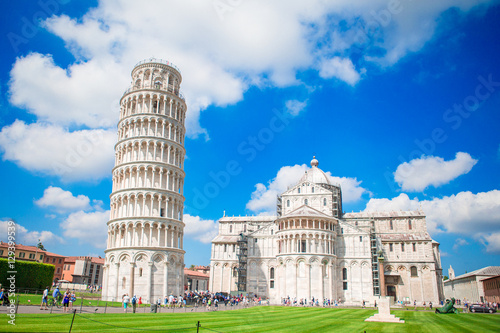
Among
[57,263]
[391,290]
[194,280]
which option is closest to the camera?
[391,290]

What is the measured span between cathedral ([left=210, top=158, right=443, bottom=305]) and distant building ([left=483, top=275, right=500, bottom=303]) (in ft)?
27.1

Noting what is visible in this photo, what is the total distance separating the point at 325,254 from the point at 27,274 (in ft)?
148

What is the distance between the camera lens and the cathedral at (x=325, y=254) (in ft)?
204

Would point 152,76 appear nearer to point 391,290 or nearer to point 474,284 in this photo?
point 391,290

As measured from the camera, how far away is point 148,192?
4975 cm

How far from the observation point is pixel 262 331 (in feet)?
69.2

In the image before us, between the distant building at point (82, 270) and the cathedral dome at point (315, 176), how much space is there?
199 ft

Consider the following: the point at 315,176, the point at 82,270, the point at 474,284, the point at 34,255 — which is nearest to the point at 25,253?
the point at 34,255

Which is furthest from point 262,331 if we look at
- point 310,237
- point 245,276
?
point 245,276

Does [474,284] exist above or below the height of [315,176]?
below

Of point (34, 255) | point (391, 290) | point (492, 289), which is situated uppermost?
point (34, 255)

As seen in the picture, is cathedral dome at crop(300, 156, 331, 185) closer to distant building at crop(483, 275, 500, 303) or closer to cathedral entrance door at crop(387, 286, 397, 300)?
cathedral entrance door at crop(387, 286, 397, 300)

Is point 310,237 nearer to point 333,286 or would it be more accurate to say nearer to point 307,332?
point 333,286

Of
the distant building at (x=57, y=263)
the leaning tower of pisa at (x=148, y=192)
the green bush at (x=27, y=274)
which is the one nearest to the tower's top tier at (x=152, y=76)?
the leaning tower of pisa at (x=148, y=192)
